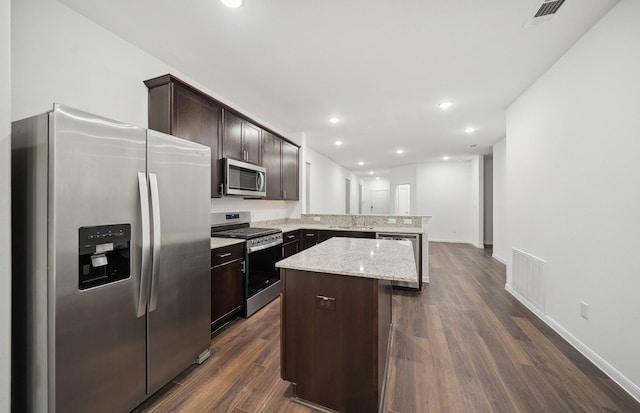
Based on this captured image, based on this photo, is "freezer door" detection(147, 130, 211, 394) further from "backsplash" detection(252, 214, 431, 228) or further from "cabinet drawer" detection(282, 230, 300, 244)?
"backsplash" detection(252, 214, 431, 228)

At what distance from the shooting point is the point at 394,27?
1.94 m

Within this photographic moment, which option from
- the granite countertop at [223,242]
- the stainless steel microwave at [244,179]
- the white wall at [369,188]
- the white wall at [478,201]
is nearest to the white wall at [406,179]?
the white wall at [478,201]

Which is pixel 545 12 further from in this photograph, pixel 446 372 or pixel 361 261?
pixel 446 372

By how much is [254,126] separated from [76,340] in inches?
113

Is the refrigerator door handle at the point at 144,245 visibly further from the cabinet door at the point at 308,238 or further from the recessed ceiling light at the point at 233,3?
the cabinet door at the point at 308,238

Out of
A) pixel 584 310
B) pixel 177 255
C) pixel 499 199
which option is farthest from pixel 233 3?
pixel 499 199

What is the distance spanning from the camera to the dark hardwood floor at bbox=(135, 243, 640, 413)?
152 cm

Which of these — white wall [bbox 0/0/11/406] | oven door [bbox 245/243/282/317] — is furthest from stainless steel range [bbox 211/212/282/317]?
white wall [bbox 0/0/11/406]

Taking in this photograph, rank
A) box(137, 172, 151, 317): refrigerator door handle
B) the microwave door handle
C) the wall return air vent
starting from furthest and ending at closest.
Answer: the microwave door handle → the wall return air vent → box(137, 172, 151, 317): refrigerator door handle

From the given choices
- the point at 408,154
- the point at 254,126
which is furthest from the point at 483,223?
the point at 254,126

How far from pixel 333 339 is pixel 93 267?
140 centimetres

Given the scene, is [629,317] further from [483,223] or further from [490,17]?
[483,223]

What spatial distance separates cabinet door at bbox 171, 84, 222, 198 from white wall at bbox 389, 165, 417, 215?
23.9 ft

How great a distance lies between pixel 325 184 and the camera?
7.42 m
